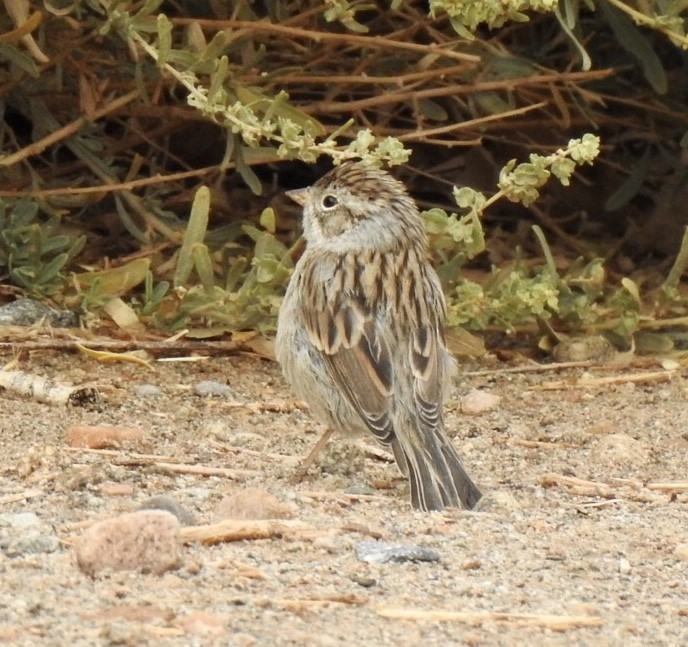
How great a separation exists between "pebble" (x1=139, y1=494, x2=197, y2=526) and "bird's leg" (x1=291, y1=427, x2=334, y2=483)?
2.19 feet

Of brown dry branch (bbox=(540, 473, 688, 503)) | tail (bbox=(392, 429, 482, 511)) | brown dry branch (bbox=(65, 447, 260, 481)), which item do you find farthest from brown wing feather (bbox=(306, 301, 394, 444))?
brown dry branch (bbox=(540, 473, 688, 503))

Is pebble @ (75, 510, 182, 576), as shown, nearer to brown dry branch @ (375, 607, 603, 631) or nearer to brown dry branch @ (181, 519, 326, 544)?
brown dry branch @ (181, 519, 326, 544)

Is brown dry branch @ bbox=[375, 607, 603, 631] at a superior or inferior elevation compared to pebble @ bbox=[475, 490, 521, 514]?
superior

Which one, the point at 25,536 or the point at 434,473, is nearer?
the point at 25,536

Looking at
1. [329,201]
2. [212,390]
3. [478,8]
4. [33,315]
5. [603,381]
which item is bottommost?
[603,381]

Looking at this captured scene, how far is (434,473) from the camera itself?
463 cm

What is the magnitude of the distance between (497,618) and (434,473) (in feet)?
4.29

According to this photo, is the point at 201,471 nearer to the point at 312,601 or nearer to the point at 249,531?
the point at 249,531

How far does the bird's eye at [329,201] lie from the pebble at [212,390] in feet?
2.45

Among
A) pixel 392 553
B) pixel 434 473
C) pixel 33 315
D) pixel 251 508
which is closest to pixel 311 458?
pixel 434 473

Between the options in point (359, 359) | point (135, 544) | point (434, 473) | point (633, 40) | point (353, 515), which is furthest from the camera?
point (633, 40)

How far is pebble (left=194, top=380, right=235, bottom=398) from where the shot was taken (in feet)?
18.9

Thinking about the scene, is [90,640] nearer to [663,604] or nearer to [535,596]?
[535,596]

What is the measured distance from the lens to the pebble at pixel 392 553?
12.3 ft
